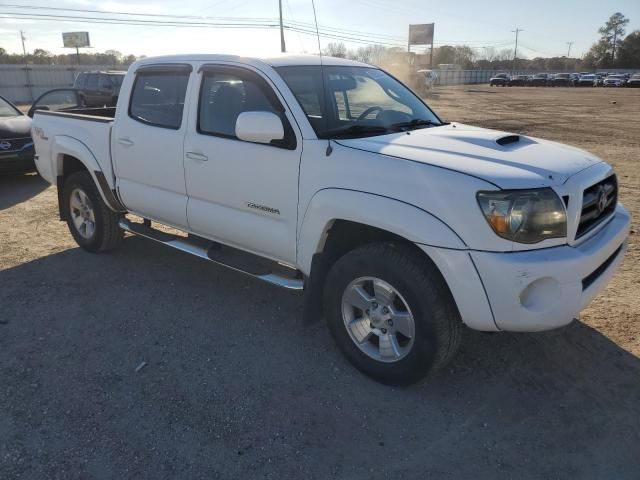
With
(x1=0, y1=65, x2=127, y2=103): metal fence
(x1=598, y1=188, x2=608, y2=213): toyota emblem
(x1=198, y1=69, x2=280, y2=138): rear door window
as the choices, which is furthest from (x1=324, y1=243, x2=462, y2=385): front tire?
(x1=0, y1=65, x2=127, y2=103): metal fence

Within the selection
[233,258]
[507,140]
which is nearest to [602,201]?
[507,140]

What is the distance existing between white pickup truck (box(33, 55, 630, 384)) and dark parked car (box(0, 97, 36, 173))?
486cm

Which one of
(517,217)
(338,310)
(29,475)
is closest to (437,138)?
(517,217)

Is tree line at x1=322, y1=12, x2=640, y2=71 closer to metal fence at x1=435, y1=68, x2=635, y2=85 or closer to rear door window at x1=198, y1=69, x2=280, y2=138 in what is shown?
metal fence at x1=435, y1=68, x2=635, y2=85

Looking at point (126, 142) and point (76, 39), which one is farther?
point (76, 39)

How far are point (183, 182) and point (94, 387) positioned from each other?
5.49ft

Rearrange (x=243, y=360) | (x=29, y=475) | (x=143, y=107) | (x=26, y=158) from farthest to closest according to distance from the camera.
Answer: (x=26, y=158), (x=143, y=107), (x=243, y=360), (x=29, y=475)

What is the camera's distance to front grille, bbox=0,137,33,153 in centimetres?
861

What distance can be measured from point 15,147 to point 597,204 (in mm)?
8845

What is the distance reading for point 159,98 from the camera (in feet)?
14.6

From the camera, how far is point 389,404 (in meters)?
3.13

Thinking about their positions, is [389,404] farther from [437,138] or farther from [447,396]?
[437,138]

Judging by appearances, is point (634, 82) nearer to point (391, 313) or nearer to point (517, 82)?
point (517, 82)

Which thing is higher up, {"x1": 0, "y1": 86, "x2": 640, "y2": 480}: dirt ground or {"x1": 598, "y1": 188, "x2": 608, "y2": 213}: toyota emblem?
{"x1": 598, "y1": 188, "x2": 608, "y2": 213}: toyota emblem
